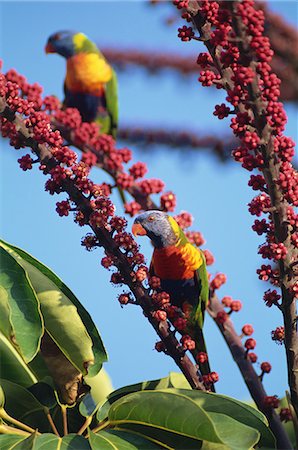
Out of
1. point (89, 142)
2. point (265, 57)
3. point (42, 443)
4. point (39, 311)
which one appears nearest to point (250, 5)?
point (265, 57)

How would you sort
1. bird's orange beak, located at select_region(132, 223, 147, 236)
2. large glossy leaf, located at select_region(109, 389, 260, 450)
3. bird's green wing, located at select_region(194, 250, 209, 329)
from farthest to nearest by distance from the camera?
1. bird's orange beak, located at select_region(132, 223, 147, 236)
2. bird's green wing, located at select_region(194, 250, 209, 329)
3. large glossy leaf, located at select_region(109, 389, 260, 450)

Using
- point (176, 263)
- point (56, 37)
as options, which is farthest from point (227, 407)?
point (56, 37)

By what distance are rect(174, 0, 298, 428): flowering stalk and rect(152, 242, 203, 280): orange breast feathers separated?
78 cm

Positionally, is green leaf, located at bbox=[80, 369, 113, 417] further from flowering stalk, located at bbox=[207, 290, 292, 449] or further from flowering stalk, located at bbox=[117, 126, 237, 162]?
flowering stalk, located at bbox=[117, 126, 237, 162]

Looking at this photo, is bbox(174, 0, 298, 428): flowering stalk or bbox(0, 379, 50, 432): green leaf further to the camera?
bbox(0, 379, 50, 432): green leaf

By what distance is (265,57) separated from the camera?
3.19 feet

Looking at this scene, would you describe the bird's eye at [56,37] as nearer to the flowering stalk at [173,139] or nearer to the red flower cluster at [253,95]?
the red flower cluster at [253,95]

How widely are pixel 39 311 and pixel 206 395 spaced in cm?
28

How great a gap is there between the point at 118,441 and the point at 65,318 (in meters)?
0.21

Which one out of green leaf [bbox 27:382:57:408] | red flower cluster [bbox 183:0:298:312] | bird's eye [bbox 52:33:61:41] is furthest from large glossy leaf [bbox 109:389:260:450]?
bird's eye [bbox 52:33:61:41]

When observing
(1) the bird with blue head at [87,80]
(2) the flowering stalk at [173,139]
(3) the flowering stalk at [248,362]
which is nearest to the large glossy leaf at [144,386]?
(3) the flowering stalk at [248,362]

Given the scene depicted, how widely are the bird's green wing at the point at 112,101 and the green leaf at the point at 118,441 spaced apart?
8.34 ft

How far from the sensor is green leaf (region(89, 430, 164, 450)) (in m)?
0.95

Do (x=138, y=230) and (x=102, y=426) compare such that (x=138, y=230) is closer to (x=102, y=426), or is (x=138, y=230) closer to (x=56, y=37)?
(x=102, y=426)
